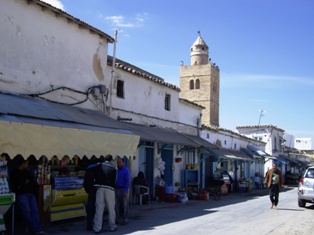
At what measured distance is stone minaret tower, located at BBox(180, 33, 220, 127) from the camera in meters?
60.1

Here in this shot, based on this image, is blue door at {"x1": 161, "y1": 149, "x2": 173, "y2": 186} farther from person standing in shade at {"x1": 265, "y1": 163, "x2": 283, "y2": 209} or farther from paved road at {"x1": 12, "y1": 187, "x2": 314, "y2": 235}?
person standing in shade at {"x1": 265, "y1": 163, "x2": 283, "y2": 209}

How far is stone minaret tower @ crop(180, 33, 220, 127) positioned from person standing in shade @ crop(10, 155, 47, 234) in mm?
51027

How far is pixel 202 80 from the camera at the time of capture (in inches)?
2404

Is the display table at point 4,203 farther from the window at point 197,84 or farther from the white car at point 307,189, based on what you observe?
the window at point 197,84

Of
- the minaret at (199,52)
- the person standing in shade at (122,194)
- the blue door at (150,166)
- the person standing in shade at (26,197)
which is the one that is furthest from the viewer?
the minaret at (199,52)

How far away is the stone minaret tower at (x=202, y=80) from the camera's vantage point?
60.1m

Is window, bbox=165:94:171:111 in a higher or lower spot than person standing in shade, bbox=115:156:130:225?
higher

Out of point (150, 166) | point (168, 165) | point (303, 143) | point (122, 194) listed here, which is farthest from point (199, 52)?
point (122, 194)

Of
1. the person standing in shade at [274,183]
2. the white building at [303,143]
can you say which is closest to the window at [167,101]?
the person standing in shade at [274,183]

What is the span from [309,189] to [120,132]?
26.4 feet

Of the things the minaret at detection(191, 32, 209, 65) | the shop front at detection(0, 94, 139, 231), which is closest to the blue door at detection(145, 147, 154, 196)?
the shop front at detection(0, 94, 139, 231)

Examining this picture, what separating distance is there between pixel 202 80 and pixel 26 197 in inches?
2110

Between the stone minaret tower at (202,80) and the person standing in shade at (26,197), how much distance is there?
51.0m

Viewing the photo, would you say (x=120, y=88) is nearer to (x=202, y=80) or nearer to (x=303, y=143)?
(x=202, y=80)
